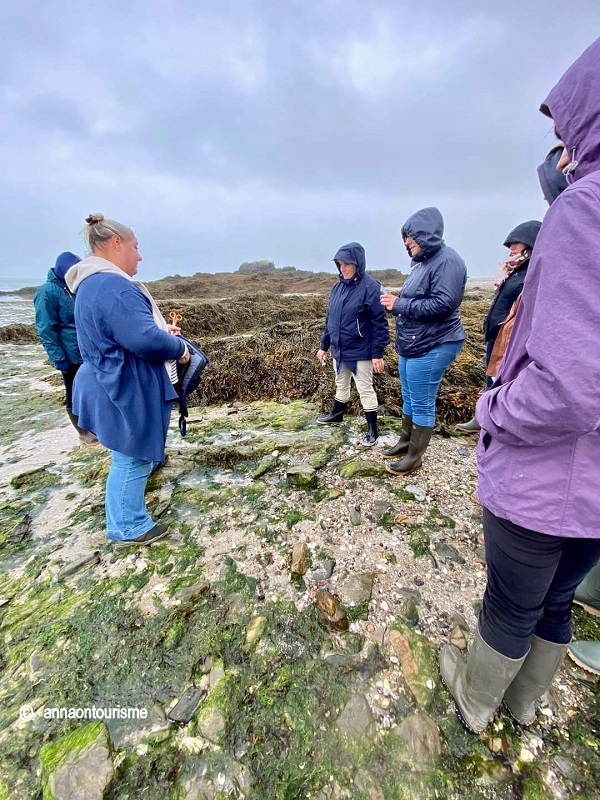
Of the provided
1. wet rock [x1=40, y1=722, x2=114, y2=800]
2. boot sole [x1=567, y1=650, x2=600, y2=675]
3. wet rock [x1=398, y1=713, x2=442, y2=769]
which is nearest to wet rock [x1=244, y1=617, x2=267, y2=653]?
wet rock [x1=40, y1=722, x2=114, y2=800]

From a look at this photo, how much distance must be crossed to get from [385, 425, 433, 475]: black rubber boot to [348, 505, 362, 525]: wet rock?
0.68m

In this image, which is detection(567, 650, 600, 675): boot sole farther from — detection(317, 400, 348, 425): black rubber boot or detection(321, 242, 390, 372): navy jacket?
detection(317, 400, 348, 425): black rubber boot

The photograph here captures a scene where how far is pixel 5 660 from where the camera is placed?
1.94 meters

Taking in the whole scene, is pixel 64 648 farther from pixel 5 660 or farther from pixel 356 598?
pixel 356 598

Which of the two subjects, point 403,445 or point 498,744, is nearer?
point 498,744

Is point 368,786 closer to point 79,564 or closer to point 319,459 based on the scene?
point 79,564

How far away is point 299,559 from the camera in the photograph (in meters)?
2.46

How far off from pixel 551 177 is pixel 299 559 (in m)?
2.43

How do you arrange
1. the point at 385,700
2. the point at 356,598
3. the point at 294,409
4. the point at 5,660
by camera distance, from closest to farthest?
the point at 385,700, the point at 5,660, the point at 356,598, the point at 294,409

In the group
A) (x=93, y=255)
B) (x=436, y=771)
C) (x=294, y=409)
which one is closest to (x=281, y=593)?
(x=436, y=771)

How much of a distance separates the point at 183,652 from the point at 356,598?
103 centimetres

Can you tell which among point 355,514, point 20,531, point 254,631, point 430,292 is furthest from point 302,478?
point 20,531

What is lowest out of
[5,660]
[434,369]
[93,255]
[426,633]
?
[5,660]

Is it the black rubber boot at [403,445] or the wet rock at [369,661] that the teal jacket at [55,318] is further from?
the wet rock at [369,661]
